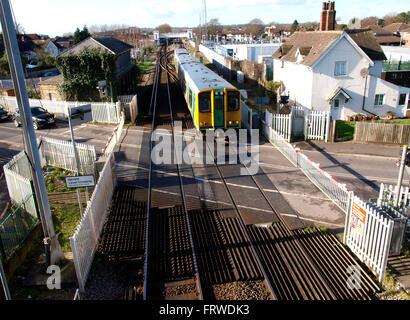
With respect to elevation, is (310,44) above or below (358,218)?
above

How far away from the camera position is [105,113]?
2153cm

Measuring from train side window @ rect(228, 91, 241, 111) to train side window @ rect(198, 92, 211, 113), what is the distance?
0.98 m

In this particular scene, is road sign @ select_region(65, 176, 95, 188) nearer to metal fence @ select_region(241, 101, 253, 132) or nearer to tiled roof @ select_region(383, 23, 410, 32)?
metal fence @ select_region(241, 101, 253, 132)

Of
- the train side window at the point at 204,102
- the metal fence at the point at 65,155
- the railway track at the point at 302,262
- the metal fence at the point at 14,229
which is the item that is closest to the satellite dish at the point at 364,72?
the train side window at the point at 204,102

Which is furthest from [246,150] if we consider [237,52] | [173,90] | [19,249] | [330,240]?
[237,52]

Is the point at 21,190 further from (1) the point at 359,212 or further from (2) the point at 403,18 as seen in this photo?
(2) the point at 403,18

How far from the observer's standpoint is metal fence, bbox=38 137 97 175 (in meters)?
13.3

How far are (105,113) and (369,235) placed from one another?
17.5m

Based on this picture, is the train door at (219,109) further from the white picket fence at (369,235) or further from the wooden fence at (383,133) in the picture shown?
the white picket fence at (369,235)

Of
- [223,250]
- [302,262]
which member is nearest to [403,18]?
[302,262]

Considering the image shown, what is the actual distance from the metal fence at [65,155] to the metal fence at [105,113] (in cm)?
695

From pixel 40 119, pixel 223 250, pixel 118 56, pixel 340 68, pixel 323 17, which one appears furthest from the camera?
pixel 118 56

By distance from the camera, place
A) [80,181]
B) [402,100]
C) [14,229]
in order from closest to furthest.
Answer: [14,229] → [80,181] → [402,100]

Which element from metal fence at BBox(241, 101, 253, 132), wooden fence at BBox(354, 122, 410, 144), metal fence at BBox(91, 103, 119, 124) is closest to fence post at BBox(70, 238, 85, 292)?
metal fence at BBox(241, 101, 253, 132)
